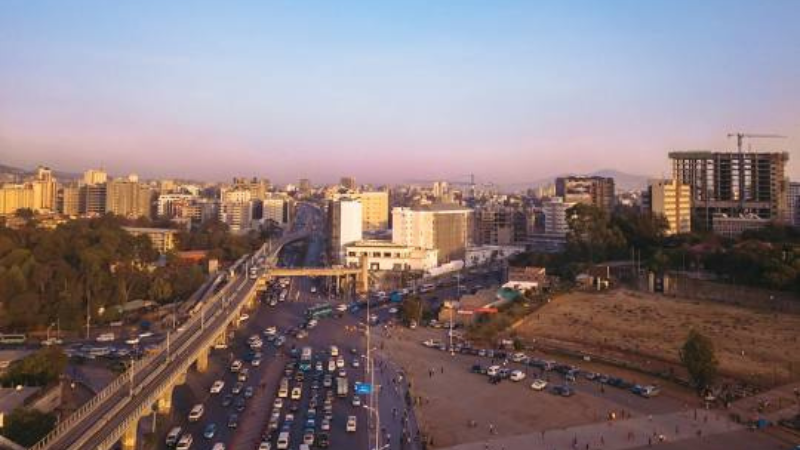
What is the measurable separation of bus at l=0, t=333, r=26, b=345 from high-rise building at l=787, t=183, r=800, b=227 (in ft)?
138

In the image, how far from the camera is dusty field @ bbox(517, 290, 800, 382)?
18.0 meters

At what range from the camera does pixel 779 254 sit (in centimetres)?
2344

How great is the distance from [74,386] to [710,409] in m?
14.8

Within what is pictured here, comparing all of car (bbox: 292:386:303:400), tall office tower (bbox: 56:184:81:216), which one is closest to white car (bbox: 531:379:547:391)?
car (bbox: 292:386:303:400)

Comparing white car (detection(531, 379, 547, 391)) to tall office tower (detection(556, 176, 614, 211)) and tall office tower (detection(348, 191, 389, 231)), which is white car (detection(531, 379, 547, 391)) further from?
tall office tower (detection(348, 191, 389, 231))

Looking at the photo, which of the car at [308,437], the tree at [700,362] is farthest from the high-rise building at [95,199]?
the tree at [700,362]

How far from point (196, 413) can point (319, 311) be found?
492 inches

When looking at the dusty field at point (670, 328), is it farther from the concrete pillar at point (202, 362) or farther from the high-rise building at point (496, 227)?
the high-rise building at point (496, 227)

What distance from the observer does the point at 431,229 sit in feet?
128

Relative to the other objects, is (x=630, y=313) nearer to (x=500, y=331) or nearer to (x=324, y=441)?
(x=500, y=331)

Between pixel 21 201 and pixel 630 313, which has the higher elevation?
pixel 21 201

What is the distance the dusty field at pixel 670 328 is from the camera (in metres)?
18.0

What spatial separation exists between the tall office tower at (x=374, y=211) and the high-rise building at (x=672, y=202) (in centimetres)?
2283

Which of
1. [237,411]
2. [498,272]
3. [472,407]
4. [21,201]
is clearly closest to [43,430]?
[237,411]
